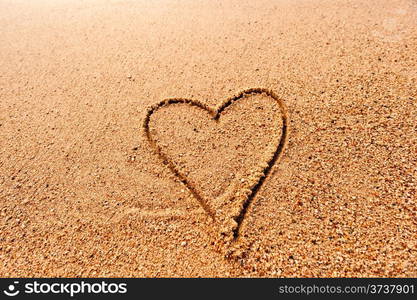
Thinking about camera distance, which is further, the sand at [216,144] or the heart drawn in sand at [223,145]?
the heart drawn in sand at [223,145]

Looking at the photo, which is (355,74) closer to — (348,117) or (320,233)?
(348,117)

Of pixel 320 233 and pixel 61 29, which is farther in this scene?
pixel 61 29

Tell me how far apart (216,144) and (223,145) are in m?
0.04

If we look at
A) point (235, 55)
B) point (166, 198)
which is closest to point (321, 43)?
point (235, 55)

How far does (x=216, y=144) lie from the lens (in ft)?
5.75

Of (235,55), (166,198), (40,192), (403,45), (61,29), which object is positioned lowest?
(166,198)

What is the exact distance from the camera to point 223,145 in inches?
68.7

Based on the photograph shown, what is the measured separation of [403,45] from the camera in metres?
2.03

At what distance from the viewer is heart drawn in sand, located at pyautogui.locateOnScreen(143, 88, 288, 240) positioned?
1.54m

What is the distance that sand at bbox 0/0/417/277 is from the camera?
139cm

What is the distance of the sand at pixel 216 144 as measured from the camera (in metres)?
1.39

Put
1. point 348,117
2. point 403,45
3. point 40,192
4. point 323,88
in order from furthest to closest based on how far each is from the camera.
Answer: point 403,45 < point 323,88 < point 348,117 < point 40,192

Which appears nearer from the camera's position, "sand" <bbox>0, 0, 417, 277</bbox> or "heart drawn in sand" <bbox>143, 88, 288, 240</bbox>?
"sand" <bbox>0, 0, 417, 277</bbox>

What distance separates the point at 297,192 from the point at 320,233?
23 centimetres
